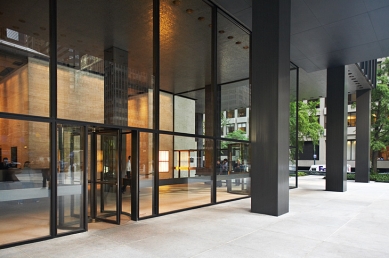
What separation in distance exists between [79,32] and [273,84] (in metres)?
7.15

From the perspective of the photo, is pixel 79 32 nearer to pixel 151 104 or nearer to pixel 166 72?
pixel 151 104

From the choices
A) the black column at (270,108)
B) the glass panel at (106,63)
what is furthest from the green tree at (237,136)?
the glass panel at (106,63)

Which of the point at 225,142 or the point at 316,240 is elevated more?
the point at 225,142

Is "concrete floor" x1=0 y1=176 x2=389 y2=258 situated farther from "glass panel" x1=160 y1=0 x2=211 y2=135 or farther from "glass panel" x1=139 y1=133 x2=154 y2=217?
"glass panel" x1=160 y1=0 x2=211 y2=135

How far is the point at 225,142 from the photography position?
11625 millimetres

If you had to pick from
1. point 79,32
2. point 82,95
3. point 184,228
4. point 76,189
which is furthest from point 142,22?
point 184,228

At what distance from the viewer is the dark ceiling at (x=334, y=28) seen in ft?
31.9

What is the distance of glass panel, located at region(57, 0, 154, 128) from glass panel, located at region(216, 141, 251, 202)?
3884 mm

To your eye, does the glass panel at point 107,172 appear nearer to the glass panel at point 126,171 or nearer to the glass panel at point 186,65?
the glass panel at point 126,171

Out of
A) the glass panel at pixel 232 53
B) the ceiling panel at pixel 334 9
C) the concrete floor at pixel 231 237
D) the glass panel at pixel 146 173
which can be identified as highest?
the ceiling panel at pixel 334 9

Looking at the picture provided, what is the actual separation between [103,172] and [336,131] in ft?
40.1

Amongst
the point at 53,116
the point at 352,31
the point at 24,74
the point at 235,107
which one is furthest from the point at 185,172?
the point at 352,31

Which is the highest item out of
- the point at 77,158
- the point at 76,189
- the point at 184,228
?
the point at 77,158

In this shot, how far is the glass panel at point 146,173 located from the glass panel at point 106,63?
467 mm
